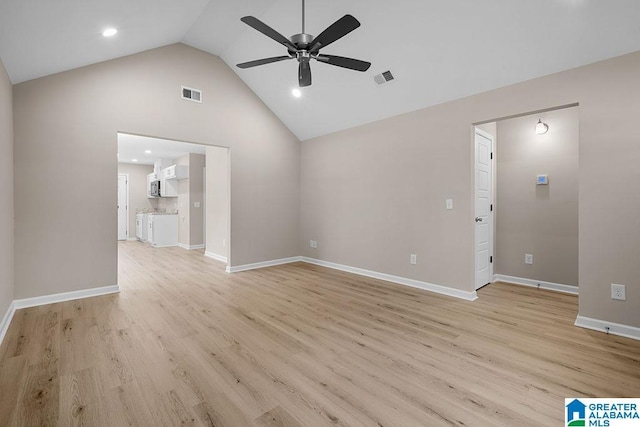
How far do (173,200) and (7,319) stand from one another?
665 cm

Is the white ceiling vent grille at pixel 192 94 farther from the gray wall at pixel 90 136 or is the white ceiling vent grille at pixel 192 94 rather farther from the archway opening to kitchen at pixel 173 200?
the archway opening to kitchen at pixel 173 200

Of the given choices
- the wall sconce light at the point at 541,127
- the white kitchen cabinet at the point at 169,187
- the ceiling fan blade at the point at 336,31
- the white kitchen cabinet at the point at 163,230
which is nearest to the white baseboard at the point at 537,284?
the wall sconce light at the point at 541,127

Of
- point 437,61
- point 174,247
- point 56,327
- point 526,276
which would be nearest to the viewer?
point 56,327

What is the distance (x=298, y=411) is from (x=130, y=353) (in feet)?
5.03

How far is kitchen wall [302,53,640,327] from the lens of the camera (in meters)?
2.63

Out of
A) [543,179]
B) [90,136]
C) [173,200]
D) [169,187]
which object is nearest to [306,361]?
[90,136]

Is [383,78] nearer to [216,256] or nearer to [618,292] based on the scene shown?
[618,292]

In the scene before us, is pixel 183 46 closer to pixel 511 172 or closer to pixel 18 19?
pixel 18 19

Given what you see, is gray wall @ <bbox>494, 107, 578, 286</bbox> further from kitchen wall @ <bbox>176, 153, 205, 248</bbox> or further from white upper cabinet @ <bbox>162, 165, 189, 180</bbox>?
white upper cabinet @ <bbox>162, 165, 189, 180</bbox>

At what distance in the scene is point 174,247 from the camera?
809 cm

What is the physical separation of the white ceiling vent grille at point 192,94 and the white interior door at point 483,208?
4149mm

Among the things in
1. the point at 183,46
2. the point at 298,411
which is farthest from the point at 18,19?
the point at 298,411

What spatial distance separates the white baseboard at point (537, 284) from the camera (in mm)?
3950
